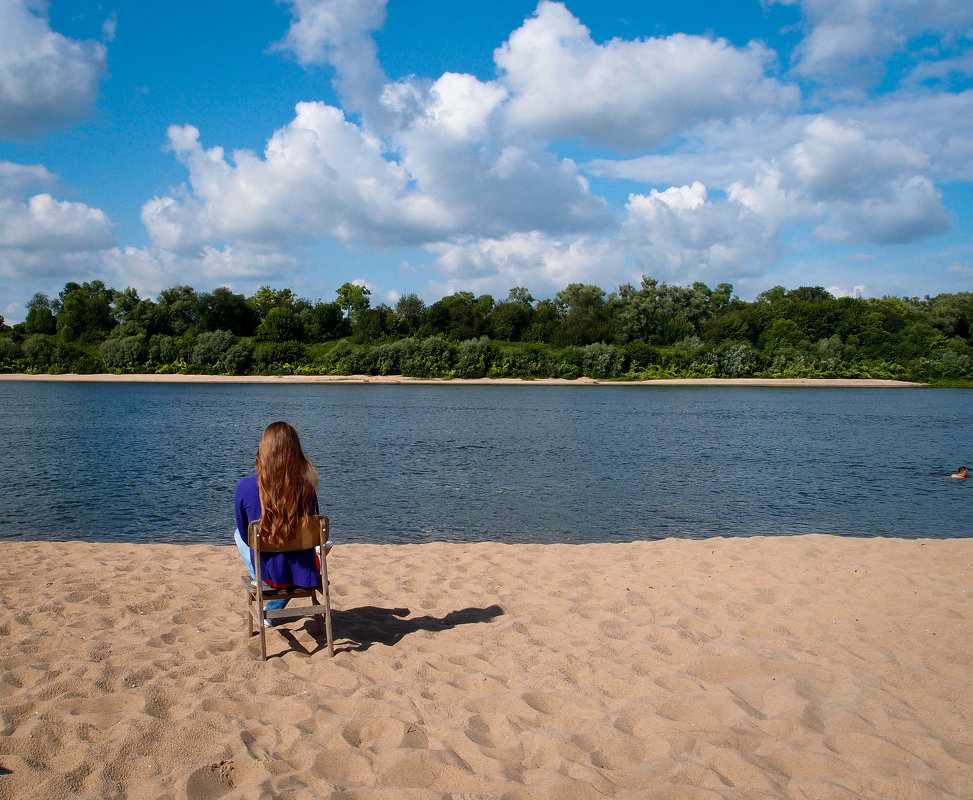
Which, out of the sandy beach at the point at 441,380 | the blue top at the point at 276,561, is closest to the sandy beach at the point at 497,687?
the blue top at the point at 276,561

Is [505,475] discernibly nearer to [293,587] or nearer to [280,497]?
[293,587]

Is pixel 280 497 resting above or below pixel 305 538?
above

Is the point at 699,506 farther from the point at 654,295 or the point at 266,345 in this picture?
the point at 654,295

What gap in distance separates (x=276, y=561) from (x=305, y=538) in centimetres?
37

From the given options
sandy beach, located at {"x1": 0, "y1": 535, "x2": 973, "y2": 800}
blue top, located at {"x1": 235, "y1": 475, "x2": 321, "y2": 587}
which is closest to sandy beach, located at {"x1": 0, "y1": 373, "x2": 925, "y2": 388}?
sandy beach, located at {"x1": 0, "y1": 535, "x2": 973, "y2": 800}

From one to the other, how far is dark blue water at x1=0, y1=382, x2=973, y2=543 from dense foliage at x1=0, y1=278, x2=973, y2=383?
55795mm

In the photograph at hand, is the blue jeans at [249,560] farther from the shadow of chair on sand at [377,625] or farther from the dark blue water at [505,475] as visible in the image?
the dark blue water at [505,475]

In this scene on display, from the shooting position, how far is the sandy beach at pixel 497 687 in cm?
414

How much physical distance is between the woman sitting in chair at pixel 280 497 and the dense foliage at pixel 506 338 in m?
90.0

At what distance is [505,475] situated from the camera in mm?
20469

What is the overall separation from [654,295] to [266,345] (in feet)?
203

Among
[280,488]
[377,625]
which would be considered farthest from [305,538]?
[377,625]

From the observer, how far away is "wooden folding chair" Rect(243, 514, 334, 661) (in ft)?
19.0

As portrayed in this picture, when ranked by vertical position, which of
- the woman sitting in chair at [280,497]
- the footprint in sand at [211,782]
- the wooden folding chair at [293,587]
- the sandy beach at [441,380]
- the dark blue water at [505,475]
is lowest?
the dark blue water at [505,475]
